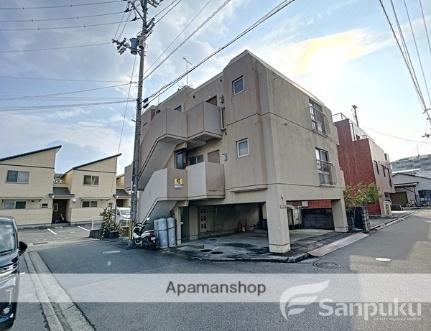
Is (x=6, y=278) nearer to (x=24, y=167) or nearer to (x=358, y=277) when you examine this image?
(x=358, y=277)

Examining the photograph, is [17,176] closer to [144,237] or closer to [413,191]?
[144,237]

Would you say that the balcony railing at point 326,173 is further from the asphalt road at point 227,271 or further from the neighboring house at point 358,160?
the neighboring house at point 358,160

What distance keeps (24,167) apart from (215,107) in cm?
2398

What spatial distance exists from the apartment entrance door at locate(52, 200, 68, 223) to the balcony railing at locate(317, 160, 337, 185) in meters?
28.4

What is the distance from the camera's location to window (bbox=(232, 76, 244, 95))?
32.9ft

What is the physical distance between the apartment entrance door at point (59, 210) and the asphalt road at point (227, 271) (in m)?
19.4

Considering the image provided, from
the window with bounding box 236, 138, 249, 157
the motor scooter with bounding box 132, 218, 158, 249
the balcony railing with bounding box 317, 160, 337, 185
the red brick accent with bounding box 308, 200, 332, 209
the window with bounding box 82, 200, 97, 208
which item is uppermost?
the window with bounding box 236, 138, 249, 157

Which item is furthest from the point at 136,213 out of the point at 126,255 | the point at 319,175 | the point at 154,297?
the point at 319,175

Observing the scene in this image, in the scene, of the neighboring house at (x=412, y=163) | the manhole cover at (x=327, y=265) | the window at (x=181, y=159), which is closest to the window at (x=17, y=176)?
the window at (x=181, y=159)

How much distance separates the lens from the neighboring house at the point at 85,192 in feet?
85.3

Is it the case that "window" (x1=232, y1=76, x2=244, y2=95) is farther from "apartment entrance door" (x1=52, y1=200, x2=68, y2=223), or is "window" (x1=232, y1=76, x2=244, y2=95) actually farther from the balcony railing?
"apartment entrance door" (x1=52, y1=200, x2=68, y2=223)

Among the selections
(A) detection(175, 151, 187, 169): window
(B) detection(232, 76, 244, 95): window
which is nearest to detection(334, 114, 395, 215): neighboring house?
(B) detection(232, 76, 244, 95): window

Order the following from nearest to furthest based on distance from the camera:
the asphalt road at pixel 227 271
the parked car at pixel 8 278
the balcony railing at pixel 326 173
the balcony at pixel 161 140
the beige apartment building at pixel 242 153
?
the parked car at pixel 8 278
the asphalt road at pixel 227 271
the beige apartment building at pixel 242 153
the balcony at pixel 161 140
the balcony railing at pixel 326 173

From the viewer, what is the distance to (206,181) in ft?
31.6
